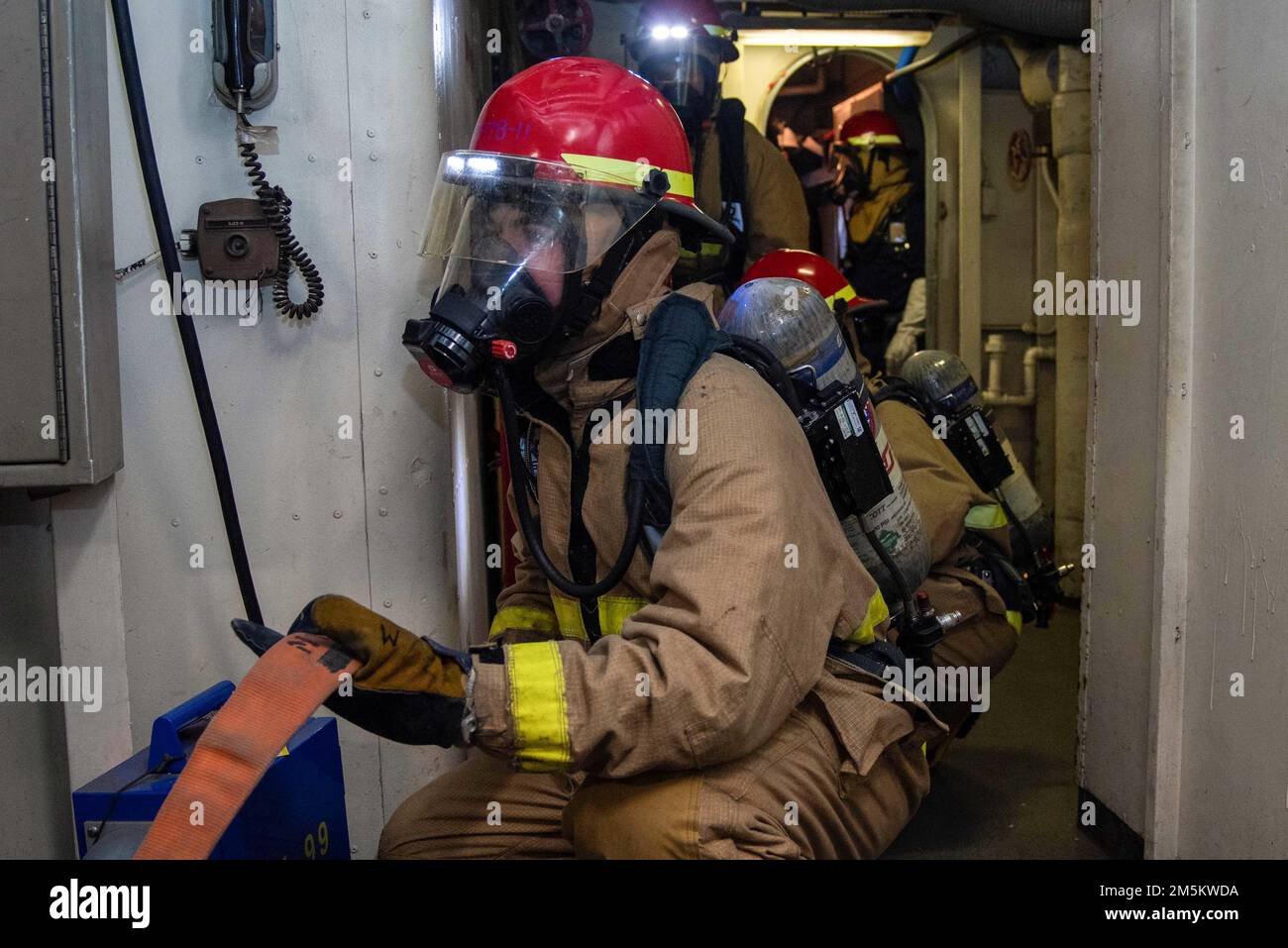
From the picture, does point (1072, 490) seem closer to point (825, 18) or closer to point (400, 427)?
point (825, 18)

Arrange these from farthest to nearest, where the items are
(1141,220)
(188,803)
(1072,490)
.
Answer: (1072,490) → (1141,220) → (188,803)

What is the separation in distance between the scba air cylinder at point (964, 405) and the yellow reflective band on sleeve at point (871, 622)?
170cm

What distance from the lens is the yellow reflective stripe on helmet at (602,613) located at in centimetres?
190

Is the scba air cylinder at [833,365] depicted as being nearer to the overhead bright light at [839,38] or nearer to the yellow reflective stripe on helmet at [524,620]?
the yellow reflective stripe on helmet at [524,620]

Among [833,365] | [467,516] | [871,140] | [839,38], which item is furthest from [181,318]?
[871,140]

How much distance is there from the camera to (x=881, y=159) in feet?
21.4

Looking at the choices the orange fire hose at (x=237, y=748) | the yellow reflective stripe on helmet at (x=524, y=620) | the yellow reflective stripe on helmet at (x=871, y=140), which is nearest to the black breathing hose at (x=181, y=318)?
the yellow reflective stripe on helmet at (x=524, y=620)

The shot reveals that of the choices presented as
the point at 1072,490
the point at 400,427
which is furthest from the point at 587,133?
the point at 1072,490

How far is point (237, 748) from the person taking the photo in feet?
4.22

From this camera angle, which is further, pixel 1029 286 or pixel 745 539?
pixel 1029 286

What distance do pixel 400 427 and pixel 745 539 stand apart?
113cm

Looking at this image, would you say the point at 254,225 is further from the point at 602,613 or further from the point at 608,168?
the point at 602,613

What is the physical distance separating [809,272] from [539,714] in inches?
106

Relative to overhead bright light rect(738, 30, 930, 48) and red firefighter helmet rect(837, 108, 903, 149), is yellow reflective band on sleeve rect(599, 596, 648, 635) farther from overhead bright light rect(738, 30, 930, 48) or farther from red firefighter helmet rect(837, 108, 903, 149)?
red firefighter helmet rect(837, 108, 903, 149)
